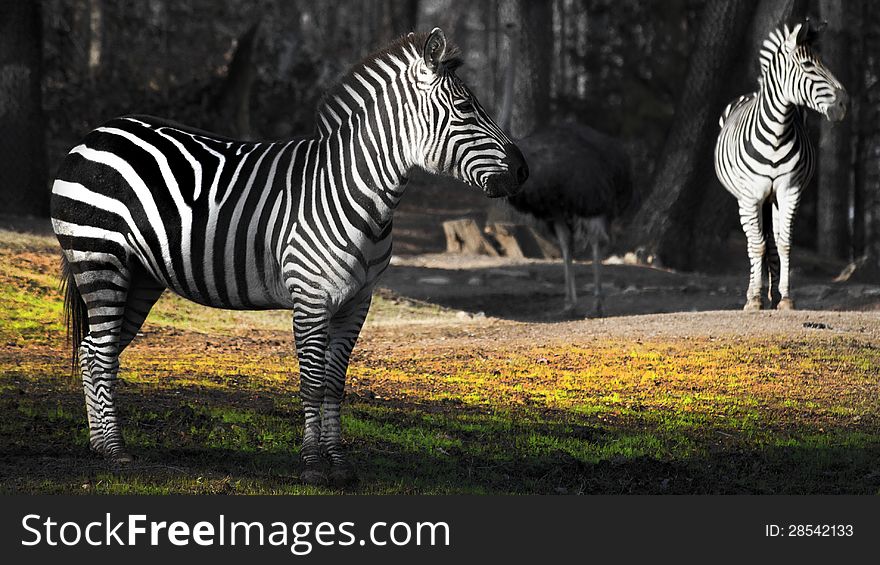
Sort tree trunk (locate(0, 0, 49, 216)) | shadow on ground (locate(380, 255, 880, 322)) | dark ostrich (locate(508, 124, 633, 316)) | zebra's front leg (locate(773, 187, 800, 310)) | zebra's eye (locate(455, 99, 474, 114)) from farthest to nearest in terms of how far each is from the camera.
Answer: tree trunk (locate(0, 0, 49, 216)) < shadow on ground (locate(380, 255, 880, 322)) < dark ostrich (locate(508, 124, 633, 316)) < zebra's front leg (locate(773, 187, 800, 310)) < zebra's eye (locate(455, 99, 474, 114))

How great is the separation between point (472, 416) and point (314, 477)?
2539mm

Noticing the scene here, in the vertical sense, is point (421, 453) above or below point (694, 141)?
below

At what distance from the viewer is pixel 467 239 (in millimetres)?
20734

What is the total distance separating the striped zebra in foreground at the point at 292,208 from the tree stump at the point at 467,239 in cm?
1341

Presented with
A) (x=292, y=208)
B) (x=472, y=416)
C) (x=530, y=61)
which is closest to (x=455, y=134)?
(x=292, y=208)

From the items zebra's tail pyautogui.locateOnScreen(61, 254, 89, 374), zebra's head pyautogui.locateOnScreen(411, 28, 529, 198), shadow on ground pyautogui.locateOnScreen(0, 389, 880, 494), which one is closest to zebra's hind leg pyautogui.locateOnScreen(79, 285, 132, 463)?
shadow on ground pyautogui.locateOnScreen(0, 389, 880, 494)

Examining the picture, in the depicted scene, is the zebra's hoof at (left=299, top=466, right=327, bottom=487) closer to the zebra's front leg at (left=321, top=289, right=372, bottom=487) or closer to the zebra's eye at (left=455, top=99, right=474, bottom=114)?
the zebra's front leg at (left=321, top=289, right=372, bottom=487)

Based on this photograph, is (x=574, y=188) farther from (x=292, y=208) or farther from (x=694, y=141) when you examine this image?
(x=292, y=208)

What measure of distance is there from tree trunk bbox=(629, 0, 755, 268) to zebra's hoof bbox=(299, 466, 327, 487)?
565 inches

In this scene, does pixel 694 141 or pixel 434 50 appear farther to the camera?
pixel 694 141

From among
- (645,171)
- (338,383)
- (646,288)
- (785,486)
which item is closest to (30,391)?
(338,383)

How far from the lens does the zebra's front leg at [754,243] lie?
43.0 feet

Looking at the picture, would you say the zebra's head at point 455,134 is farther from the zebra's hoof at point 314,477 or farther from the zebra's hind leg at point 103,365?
the zebra's hind leg at point 103,365

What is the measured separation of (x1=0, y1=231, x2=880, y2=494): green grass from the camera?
7.16m
